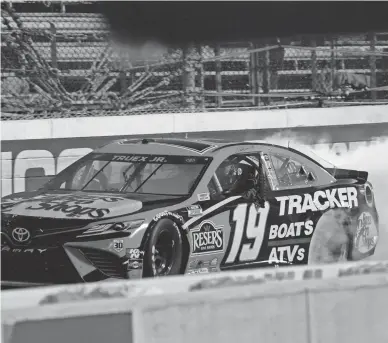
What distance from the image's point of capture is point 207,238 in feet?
23.7

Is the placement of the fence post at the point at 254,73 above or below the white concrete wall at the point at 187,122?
above

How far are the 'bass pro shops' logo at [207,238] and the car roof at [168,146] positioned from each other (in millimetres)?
870

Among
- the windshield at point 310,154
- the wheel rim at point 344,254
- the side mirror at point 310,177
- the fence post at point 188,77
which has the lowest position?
the wheel rim at point 344,254

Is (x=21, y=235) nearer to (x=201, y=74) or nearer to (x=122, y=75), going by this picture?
(x=122, y=75)

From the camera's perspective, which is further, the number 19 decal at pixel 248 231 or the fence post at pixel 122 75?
the fence post at pixel 122 75

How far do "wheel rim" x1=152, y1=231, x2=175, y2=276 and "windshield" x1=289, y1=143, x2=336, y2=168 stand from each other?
2331 mm

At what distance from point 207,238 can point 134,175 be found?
964mm

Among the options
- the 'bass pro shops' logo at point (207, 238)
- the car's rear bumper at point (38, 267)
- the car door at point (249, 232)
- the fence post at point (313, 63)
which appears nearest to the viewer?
the car's rear bumper at point (38, 267)

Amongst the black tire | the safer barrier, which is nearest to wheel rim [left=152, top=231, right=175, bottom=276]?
the black tire

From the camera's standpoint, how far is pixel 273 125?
9.07 meters

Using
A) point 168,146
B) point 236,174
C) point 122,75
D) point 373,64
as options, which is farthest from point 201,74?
point 373,64

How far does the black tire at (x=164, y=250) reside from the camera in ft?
22.5

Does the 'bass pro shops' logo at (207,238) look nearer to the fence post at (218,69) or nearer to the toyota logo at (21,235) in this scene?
the toyota logo at (21,235)

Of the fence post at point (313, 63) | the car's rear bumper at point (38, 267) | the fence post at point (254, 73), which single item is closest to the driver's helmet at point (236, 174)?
the fence post at point (254, 73)
